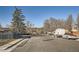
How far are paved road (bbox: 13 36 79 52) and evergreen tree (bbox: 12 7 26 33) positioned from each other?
28 cm

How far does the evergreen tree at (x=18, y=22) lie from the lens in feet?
17.6

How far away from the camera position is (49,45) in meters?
5.38

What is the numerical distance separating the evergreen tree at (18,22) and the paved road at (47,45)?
28 centimetres

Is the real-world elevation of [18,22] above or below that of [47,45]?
above

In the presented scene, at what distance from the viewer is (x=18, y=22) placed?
544cm

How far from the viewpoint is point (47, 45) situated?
17.7 feet

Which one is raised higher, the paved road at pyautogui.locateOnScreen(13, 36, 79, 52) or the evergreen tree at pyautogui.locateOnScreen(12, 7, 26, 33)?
the evergreen tree at pyautogui.locateOnScreen(12, 7, 26, 33)

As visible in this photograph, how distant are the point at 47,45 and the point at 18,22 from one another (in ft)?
2.35

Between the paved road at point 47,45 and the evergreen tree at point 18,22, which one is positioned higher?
the evergreen tree at point 18,22

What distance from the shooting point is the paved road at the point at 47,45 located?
5.32 metres

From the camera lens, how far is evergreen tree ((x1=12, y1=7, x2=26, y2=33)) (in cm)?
538

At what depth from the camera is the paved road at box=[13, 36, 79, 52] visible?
532 cm
